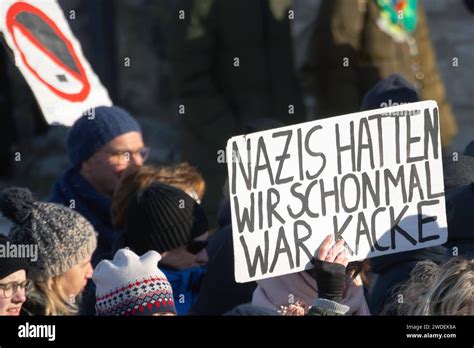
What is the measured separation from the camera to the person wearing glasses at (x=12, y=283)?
698 cm

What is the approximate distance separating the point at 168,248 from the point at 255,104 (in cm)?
96

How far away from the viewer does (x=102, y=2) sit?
7996 mm

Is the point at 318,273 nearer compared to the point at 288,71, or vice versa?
the point at 318,273

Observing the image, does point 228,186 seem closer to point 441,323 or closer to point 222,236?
Answer: point 222,236

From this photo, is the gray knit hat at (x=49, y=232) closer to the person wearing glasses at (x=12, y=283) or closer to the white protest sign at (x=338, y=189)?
the person wearing glasses at (x=12, y=283)

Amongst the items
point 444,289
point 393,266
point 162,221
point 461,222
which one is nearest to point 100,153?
point 162,221

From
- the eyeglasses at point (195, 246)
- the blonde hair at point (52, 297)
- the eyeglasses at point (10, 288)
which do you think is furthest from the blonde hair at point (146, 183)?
the eyeglasses at point (10, 288)

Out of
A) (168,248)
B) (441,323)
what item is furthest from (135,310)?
(441,323)

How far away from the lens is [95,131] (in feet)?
25.3

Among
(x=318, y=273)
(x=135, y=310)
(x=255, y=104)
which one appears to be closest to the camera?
(x=135, y=310)

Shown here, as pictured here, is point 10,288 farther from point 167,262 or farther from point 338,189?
point 338,189

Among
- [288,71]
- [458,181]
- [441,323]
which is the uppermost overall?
[288,71]

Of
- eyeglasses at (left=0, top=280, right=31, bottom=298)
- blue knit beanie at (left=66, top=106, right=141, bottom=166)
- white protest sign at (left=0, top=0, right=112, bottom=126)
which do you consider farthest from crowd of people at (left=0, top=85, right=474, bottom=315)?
white protest sign at (left=0, top=0, right=112, bottom=126)

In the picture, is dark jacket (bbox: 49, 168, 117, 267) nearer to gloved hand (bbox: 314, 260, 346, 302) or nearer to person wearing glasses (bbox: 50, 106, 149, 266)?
person wearing glasses (bbox: 50, 106, 149, 266)
